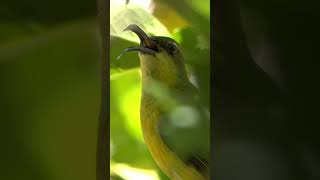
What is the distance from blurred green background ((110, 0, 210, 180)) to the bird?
19mm

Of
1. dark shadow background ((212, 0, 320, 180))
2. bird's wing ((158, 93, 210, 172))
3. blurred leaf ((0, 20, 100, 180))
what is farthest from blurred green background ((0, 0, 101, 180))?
dark shadow background ((212, 0, 320, 180))

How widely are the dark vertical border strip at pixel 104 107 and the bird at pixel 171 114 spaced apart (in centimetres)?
7

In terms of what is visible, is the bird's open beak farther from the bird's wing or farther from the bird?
the bird's wing

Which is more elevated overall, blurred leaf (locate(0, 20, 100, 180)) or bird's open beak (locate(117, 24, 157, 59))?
bird's open beak (locate(117, 24, 157, 59))

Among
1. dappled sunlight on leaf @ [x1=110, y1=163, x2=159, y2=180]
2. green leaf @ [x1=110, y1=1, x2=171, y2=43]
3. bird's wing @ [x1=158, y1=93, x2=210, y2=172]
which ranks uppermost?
green leaf @ [x1=110, y1=1, x2=171, y2=43]

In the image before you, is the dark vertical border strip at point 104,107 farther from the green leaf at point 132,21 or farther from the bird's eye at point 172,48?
the bird's eye at point 172,48

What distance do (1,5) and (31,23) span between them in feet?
0.34

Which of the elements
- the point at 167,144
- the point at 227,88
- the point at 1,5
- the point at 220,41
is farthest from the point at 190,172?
the point at 1,5

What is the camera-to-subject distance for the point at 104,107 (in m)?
1.47

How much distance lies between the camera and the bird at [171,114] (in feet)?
4.85

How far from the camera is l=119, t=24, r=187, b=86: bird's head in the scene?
1475mm

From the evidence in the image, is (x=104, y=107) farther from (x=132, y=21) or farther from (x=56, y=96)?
(x=132, y=21)

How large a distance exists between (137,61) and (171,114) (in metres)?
0.20

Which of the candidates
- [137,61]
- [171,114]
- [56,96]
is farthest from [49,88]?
[171,114]
